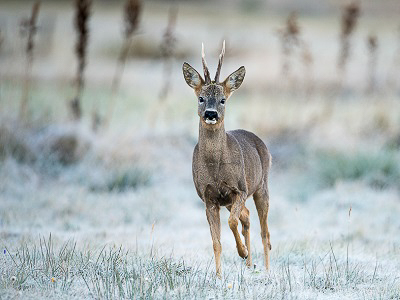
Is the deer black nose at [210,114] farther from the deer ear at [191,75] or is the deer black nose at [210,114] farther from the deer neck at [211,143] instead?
the deer ear at [191,75]

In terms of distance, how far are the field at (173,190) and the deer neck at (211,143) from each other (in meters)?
1.05

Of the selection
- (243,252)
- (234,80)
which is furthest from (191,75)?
(243,252)

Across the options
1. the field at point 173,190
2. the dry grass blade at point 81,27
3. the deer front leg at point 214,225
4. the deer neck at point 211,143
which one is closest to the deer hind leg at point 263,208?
the field at point 173,190

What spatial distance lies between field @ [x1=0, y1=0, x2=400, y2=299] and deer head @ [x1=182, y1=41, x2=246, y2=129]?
54.3 inches

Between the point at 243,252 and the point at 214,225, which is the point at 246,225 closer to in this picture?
the point at 243,252

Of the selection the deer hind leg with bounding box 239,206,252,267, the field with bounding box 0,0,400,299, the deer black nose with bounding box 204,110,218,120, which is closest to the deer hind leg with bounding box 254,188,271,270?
the deer hind leg with bounding box 239,206,252,267

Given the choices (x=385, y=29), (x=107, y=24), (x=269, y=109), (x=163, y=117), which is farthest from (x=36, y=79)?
(x=385, y=29)

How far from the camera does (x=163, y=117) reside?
15719mm

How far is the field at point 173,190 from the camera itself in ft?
20.4

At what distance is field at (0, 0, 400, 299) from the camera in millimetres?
6227

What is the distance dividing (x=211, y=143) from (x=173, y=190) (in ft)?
17.2

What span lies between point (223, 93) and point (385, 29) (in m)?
25.4

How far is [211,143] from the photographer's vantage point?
6.57 metres

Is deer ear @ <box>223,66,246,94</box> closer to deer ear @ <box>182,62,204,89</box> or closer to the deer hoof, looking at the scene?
deer ear @ <box>182,62,204,89</box>
